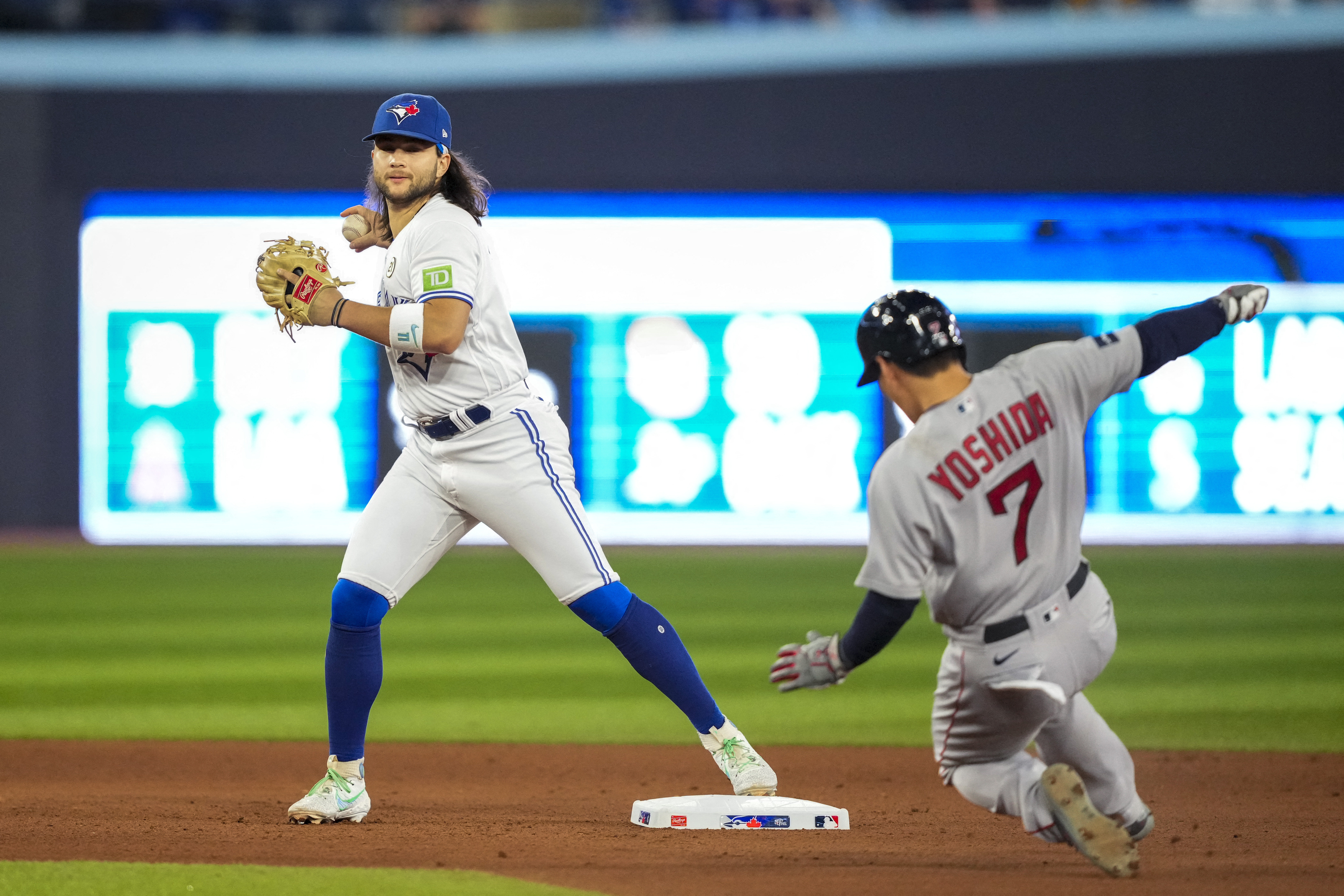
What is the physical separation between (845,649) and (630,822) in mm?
1189

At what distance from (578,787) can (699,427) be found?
10.5 m

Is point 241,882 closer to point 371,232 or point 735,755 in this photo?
point 735,755

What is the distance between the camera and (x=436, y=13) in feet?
58.1

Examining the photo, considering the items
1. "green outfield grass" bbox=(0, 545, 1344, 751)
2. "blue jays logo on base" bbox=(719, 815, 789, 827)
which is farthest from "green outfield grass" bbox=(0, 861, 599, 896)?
"green outfield grass" bbox=(0, 545, 1344, 751)

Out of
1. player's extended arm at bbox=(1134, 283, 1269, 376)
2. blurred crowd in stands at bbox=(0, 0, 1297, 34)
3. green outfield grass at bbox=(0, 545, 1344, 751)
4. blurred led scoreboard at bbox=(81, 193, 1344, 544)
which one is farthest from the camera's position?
blurred crowd in stands at bbox=(0, 0, 1297, 34)

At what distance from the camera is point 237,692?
7191 mm

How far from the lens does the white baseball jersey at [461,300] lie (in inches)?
154

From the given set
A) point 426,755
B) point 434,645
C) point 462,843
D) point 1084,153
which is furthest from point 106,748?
point 1084,153

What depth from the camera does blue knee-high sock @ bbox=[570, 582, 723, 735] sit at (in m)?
4.00

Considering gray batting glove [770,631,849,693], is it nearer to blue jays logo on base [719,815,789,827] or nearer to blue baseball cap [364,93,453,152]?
blue jays logo on base [719,815,789,827]

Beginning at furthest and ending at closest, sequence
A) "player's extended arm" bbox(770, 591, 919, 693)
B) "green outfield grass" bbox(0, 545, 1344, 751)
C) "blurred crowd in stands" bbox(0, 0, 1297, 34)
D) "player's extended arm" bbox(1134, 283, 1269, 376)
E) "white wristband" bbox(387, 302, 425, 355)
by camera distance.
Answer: "blurred crowd in stands" bbox(0, 0, 1297, 34), "green outfield grass" bbox(0, 545, 1344, 751), "white wristband" bbox(387, 302, 425, 355), "player's extended arm" bbox(1134, 283, 1269, 376), "player's extended arm" bbox(770, 591, 919, 693)

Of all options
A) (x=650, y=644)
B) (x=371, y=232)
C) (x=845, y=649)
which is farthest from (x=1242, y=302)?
(x=371, y=232)

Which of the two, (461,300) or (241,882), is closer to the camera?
(241,882)

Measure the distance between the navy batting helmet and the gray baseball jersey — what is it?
114 mm
